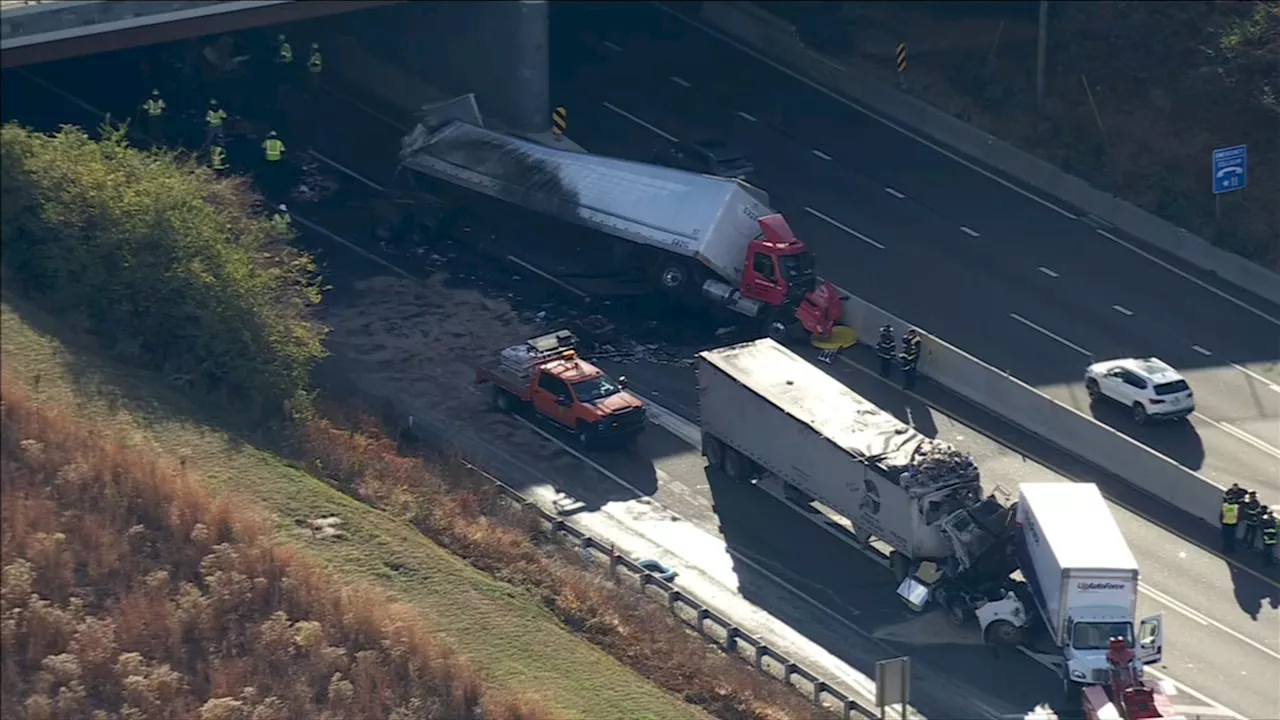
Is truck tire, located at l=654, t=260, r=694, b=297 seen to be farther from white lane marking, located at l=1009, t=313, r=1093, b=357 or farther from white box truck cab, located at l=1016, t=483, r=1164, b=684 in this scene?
white box truck cab, located at l=1016, t=483, r=1164, b=684

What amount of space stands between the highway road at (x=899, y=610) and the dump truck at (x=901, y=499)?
0.66 m

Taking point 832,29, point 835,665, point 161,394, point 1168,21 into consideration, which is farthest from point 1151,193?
point 161,394

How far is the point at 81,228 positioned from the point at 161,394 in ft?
12.9

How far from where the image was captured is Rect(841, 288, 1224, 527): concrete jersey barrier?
121 feet

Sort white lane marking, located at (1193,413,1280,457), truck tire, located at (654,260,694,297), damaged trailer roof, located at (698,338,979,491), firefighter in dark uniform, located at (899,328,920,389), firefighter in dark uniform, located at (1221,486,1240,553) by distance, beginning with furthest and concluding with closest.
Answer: truck tire, located at (654,260,694,297) < firefighter in dark uniform, located at (899,328,920,389) < white lane marking, located at (1193,413,1280,457) < firefighter in dark uniform, located at (1221,486,1240,553) < damaged trailer roof, located at (698,338,979,491)

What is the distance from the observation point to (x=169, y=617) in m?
→ 28.0

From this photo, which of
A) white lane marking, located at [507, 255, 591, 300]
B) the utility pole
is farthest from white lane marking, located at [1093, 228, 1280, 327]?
white lane marking, located at [507, 255, 591, 300]

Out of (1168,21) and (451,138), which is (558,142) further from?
(1168,21)

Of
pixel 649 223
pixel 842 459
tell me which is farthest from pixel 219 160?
pixel 842 459

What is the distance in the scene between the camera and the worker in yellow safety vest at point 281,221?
4000 centimetres

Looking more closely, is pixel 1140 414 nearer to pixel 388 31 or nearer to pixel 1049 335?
pixel 1049 335

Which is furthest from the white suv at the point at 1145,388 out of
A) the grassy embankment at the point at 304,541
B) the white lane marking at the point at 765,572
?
the grassy embankment at the point at 304,541

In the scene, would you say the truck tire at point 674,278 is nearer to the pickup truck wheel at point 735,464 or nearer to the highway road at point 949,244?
the highway road at point 949,244

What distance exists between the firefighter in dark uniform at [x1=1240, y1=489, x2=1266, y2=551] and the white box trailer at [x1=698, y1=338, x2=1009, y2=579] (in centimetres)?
574
